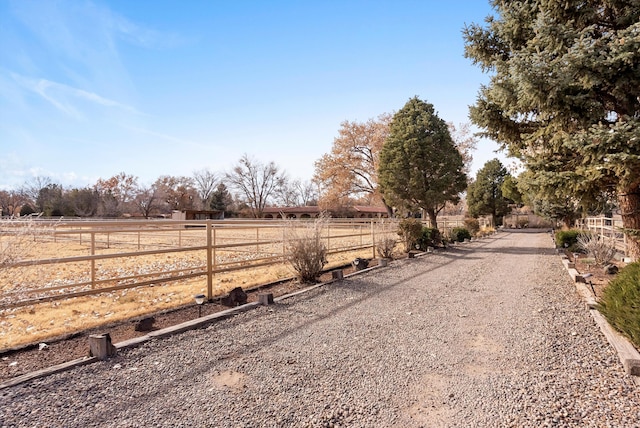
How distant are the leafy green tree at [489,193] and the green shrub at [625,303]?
3353 centimetres

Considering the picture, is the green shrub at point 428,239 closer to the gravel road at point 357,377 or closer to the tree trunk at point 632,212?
the tree trunk at point 632,212

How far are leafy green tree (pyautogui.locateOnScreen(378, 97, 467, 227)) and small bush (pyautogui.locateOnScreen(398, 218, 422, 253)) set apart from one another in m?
3.58

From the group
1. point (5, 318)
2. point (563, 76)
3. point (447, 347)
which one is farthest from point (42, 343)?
point (563, 76)

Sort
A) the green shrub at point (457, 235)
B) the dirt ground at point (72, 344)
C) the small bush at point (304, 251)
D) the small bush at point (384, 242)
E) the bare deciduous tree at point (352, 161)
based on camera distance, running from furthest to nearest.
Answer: the bare deciduous tree at point (352, 161) < the green shrub at point (457, 235) < the small bush at point (384, 242) < the small bush at point (304, 251) < the dirt ground at point (72, 344)

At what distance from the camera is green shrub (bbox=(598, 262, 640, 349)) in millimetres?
3324

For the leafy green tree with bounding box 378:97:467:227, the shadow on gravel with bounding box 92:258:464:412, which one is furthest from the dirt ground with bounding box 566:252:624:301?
the leafy green tree with bounding box 378:97:467:227

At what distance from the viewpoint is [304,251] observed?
7.23 meters

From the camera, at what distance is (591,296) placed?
5824 mm

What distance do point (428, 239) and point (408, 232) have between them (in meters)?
1.91

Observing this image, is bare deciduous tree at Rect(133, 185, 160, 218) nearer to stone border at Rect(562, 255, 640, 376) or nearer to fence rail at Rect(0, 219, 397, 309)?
fence rail at Rect(0, 219, 397, 309)

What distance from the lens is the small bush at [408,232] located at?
490 inches

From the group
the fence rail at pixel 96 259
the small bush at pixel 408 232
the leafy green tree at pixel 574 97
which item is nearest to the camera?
the fence rail at pixel 96 259

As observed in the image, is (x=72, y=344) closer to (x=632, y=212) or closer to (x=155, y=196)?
(x=632, y=212)

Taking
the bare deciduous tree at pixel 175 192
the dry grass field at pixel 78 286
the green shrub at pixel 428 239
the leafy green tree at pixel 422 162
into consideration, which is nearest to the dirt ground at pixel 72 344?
the dry grass field at pixel 78 286
